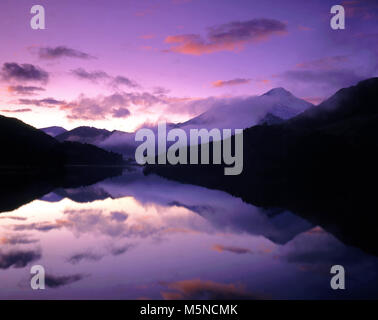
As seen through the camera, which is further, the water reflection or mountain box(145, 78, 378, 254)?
mountain box(145, 78, 378, 254)

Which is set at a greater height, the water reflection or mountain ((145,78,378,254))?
mountain ((145,78,378,254))

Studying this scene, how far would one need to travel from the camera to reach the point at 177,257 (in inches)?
813

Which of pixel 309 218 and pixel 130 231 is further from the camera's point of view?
pixel 309 218

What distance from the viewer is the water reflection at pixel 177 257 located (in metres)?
15.1

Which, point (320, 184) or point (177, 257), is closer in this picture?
point (177, 257)

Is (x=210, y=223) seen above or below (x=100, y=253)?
above

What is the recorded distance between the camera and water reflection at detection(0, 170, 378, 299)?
49.7ft

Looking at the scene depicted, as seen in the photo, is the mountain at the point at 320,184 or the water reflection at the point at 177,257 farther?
the mountain at the point at 320,184

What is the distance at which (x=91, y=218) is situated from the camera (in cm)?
3438

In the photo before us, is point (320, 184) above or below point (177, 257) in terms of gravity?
above

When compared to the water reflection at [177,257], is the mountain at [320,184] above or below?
above
